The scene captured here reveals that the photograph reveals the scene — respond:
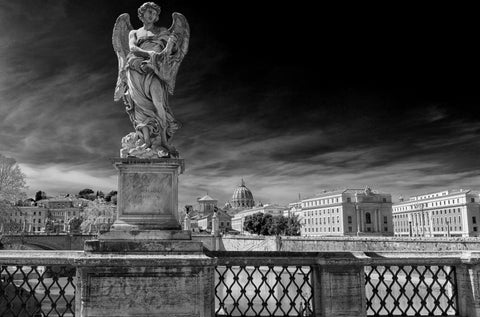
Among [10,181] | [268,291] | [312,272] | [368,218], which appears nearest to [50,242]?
[10,181]

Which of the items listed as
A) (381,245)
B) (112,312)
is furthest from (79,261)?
(381,245)

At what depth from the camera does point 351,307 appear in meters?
6.95

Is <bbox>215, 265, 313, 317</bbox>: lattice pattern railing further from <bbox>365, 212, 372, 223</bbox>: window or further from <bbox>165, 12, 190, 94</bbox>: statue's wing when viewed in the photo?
<bbox>365, 212, 372, 223</bbox>: window

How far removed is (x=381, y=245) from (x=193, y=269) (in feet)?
217

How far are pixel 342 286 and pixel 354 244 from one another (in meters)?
68.6

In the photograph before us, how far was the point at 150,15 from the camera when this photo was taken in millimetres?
7984

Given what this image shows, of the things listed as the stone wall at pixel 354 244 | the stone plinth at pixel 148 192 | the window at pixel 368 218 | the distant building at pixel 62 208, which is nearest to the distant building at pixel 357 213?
the window at pixel 368 218

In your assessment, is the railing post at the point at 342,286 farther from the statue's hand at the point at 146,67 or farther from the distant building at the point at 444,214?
the distant building at the point at 444,214

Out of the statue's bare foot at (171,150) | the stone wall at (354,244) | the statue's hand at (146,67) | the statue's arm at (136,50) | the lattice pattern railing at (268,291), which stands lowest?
the stone wall at (354,244)

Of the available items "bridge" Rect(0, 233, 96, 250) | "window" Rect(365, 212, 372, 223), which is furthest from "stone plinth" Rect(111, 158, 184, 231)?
"window" Rect(365, 212, 372, 223)

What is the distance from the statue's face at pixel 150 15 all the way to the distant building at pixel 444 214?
3853 inches

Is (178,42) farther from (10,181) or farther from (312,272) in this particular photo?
(10,181)

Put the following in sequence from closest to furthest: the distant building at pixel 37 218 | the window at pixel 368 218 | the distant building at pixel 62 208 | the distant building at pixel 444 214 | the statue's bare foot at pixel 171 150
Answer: the statue's bare foot at pixel 171 150 → the distant building at pixel 444 214 → the window at pixel 368 218 → the distant building at pixel 37 218 → the distant building at pixel 62 208

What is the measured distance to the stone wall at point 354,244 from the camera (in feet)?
178
